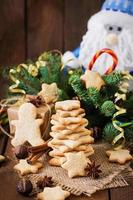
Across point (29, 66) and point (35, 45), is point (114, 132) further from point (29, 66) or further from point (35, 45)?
point (35, 45)

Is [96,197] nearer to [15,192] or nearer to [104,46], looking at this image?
[15,192]

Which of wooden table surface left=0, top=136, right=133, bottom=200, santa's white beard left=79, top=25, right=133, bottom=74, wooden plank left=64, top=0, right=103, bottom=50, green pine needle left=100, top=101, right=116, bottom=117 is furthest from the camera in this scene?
wooden plank left=64, top=0, right=103, bottom=50

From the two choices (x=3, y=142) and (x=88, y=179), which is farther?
(x=3, y=142)

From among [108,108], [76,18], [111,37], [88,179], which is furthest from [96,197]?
[76,18]

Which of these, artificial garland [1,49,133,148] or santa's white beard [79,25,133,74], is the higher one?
santa's white beard [79,25,133,74]

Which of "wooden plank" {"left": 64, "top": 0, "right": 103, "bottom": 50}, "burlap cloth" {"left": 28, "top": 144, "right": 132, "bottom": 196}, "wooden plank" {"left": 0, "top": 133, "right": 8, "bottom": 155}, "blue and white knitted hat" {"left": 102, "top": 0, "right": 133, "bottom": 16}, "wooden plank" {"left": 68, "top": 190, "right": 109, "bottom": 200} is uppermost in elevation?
"wooden plank" {"left": 64, "top": 0, "right": 103, "bottom": 50}

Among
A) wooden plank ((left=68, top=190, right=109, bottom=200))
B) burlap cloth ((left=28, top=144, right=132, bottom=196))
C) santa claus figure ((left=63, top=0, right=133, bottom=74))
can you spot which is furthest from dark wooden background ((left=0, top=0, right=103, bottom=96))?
wooden plank ((left=68, top=190, right=109, bottom=200))

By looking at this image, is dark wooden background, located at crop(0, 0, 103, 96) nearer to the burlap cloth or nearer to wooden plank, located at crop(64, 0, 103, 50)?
wooden plank, located at crop(64, 0, 103, 50)

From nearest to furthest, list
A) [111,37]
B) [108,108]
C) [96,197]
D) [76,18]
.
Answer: [96,197], [108,108], [111,37], [76,18]
